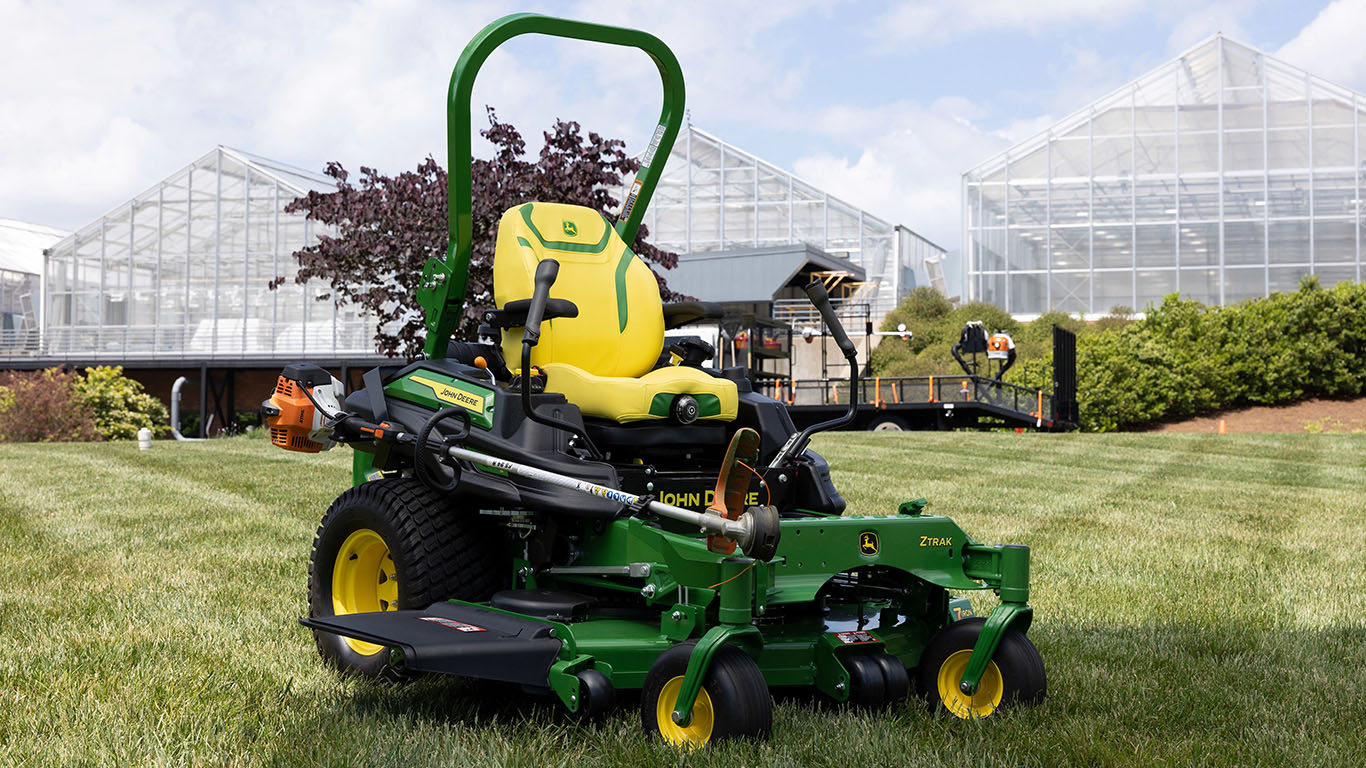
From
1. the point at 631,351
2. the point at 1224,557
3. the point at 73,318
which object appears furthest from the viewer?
the point at 73,318

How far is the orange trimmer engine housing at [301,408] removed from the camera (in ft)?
14.4

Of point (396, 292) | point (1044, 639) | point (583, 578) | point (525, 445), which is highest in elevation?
point (396, 292)

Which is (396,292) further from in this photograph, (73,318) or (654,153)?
(73,318)

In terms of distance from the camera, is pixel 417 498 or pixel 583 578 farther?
pixel 417 498

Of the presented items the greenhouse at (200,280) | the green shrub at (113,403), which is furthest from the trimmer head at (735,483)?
the greenhouse at (200,280)

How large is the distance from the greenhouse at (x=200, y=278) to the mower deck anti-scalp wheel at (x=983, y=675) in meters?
29.2

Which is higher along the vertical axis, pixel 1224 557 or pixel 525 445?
pixel 525 445

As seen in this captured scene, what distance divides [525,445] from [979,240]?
3409 centimetres

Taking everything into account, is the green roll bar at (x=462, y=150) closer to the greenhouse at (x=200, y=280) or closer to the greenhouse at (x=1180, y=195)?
the greenhouse at (x=200, y=280)

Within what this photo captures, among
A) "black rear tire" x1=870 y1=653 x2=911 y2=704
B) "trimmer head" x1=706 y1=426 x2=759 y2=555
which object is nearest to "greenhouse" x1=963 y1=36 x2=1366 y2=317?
"black rear tire" x1=870 y1=653 x2=911 y2=704

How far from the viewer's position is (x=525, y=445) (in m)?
3.75

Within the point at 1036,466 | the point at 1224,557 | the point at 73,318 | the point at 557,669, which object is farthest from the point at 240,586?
the point at 73,318

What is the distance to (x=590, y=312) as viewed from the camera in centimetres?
440

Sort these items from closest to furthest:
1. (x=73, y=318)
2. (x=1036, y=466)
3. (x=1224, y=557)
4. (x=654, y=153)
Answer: (x=654, y=153) < (x=1224, y=557) < (x=1036, y=466) < (x=73, y=318)
